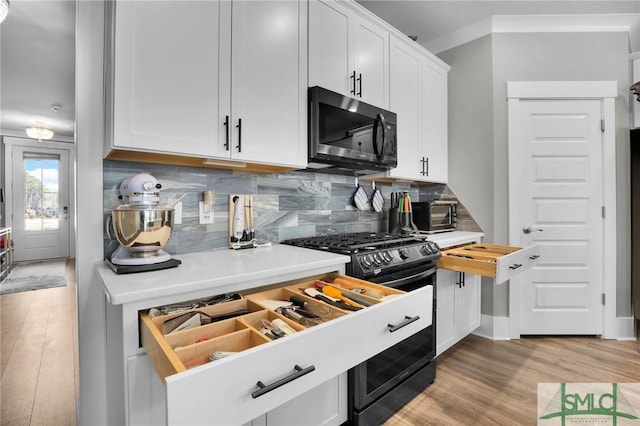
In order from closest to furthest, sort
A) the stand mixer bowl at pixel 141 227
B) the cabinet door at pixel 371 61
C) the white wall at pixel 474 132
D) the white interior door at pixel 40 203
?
the stand mixer bowl at pixel 141 227, the cabinet door at pixel 371 61, the white wall at pixel 474 132, the white interior door at pixel 40 203

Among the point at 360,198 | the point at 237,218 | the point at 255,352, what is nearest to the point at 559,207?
the point at 360,198

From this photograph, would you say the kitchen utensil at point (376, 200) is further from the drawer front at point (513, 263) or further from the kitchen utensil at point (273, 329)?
the kitchen utensil at point (273, 329)

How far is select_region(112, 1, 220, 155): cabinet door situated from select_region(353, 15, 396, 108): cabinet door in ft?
3.12

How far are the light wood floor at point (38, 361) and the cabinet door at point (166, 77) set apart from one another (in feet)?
5.22

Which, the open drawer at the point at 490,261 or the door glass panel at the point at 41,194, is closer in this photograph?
the open drawer at the point at 490,261

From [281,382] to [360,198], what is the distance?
1.89 metres

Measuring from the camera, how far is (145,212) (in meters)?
1.19

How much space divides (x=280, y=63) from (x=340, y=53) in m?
0.48

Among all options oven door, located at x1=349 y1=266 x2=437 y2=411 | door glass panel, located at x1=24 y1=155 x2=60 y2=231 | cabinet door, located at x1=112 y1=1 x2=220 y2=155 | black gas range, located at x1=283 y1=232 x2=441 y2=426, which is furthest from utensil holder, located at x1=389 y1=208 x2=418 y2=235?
door glass panel, located at x1=24 y1=155 x2=60 y2=231

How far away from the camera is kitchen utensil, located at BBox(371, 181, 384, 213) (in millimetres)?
2645

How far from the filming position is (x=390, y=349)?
1643 millimetres

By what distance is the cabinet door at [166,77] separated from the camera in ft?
3.92

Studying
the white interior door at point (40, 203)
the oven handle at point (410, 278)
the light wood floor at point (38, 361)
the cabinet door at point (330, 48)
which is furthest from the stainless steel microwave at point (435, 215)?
the white interior door at point (40, 203)

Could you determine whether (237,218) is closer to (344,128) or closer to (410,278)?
(344,128)
